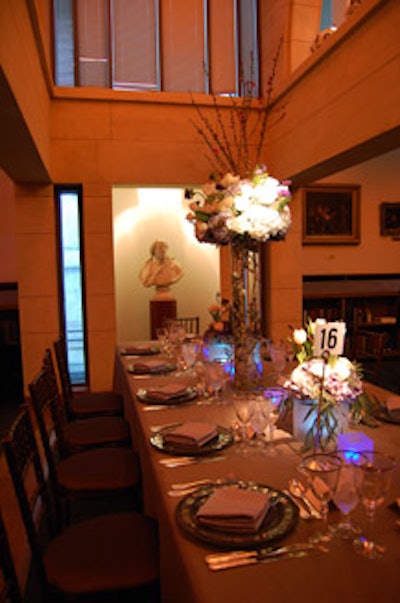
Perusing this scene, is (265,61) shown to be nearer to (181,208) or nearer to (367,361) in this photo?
(181,208)

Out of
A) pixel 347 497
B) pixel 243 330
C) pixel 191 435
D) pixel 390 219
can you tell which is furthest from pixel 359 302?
pixel 347 497

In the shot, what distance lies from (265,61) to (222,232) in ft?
14.4

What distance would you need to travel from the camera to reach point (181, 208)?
7.29 m

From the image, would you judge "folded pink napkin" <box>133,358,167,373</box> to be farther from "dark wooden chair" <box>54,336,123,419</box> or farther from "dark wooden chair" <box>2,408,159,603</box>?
"dark wooden chair" <box>2,408,159,603</box>

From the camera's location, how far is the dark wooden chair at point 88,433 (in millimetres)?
2729

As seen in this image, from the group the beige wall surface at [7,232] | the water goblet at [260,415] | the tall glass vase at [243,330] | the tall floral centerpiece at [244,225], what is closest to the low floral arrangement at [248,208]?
the tall floral centerpiece at [244,225]

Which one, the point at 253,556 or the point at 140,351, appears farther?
the point at 140,351

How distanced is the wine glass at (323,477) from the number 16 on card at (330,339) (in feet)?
1.80

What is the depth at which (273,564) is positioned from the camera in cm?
106

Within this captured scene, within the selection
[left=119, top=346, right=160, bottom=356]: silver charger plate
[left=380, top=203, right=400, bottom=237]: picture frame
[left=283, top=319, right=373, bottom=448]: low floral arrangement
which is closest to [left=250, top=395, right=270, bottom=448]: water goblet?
[left=283, top=319, right=373, bottom=448]: low floral arrangement

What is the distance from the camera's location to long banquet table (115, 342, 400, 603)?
968mm

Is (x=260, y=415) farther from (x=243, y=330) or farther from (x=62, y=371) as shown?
(x=62, y=371)

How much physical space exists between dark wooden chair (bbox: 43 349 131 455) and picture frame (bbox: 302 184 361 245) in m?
4.99

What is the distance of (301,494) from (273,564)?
32 cm
